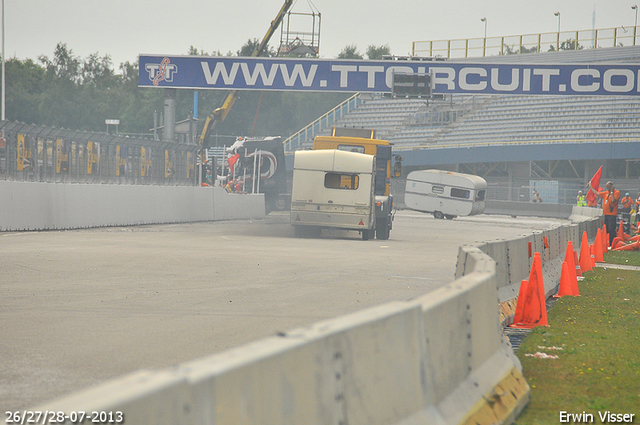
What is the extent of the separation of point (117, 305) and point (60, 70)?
108 metres

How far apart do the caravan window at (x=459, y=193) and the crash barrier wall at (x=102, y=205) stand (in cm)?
1527

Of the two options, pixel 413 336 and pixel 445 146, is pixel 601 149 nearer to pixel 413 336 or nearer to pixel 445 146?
pixel 445 146

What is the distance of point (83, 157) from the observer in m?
23.5

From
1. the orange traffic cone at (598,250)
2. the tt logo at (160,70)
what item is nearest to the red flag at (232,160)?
the tt logo at (160,70)

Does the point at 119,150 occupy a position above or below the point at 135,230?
above

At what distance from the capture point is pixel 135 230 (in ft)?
76.8

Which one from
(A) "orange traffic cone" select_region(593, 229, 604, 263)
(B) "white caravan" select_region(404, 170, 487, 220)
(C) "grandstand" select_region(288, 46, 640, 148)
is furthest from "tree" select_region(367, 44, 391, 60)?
(A) "orange traffic cone" select_region(593, 229, 604, 263)

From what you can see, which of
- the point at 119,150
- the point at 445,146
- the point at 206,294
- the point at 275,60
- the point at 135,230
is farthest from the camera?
the point at 445,146

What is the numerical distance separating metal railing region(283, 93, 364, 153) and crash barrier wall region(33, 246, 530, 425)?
59.2m

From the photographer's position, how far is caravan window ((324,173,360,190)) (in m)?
22.7

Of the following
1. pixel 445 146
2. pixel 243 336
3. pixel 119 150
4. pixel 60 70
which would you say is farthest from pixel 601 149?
pixel 60 70

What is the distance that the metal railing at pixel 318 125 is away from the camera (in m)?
64.7

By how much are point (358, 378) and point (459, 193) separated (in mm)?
41480

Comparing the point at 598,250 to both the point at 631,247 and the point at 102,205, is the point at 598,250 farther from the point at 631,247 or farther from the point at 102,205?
the point at 102,205
